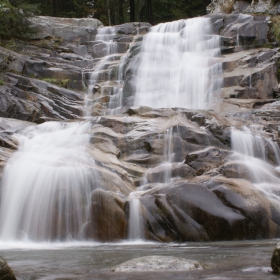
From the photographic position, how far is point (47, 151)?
1076cm

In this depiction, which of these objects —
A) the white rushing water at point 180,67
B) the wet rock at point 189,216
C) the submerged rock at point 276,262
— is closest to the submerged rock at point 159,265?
the submerged rock at point 276,262

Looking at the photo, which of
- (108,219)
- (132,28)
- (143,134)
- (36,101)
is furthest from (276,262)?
(132,28)

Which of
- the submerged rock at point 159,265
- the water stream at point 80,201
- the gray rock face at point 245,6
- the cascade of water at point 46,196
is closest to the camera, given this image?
the submerged rock at point 159,265

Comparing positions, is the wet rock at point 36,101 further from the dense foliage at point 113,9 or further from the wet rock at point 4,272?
the dense foliage at point 113,9

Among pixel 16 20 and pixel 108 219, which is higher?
pixel 16 20

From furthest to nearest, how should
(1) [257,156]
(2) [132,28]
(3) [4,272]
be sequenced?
(2) [132,28]
(1) [257,156]
(3) [4,272]

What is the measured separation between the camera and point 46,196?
8.39 m

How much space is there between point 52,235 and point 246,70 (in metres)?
11.5

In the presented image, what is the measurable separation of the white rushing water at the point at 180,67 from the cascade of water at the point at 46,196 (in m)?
7.35

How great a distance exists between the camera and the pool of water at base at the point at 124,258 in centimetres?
425

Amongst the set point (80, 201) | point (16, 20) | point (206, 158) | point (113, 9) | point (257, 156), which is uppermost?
point (113, 9)

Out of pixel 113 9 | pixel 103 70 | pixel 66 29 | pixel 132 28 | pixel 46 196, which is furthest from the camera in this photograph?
pixel 113 9

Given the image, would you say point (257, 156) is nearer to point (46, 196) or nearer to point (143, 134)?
point (143, 134)

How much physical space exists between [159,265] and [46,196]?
14.7ft
